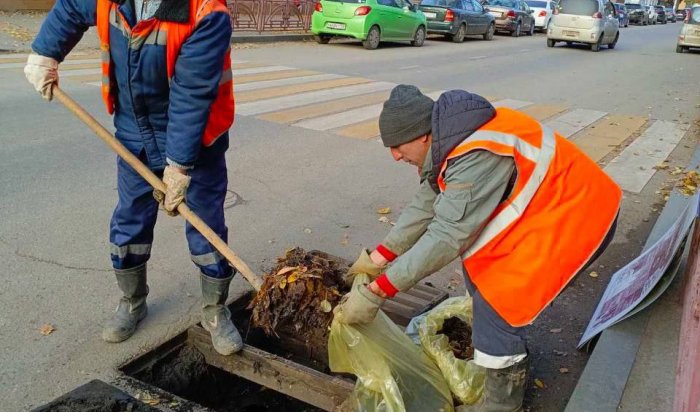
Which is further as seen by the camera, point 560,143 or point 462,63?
point 462,63

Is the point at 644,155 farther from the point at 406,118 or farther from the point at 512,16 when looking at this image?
the point at 512,16

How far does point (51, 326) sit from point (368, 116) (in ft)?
19.1

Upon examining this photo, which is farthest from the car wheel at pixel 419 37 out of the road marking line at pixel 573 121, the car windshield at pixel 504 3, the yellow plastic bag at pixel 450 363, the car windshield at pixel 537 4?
the yellow plastic bag at pixel 450 363

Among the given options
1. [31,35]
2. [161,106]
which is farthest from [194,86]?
[31,35]

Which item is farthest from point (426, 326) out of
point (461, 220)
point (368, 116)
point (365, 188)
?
point (368, 116)

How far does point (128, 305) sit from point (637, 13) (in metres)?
50.1

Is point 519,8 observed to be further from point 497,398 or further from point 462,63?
point 497,398

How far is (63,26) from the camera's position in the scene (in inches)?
114

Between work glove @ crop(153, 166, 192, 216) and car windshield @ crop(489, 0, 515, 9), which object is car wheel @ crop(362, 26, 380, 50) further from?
work glove @ crop(153, 166, 192, 216)

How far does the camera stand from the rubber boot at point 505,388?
8.78 ft

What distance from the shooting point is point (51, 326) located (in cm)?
335

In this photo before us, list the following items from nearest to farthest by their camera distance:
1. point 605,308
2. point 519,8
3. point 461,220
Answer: point 461,220 < point 605,308 < point 519,8

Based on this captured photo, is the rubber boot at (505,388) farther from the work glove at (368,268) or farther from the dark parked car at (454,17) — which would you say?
the dark parked car at (454,17)

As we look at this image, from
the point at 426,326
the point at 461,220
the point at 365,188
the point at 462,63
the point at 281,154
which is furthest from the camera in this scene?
the point at 462,63
